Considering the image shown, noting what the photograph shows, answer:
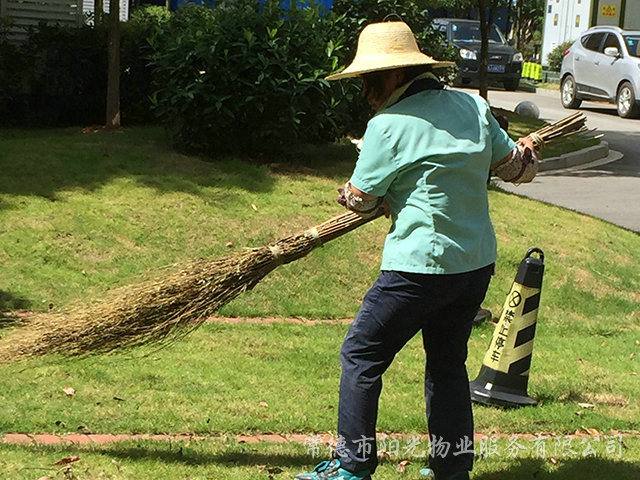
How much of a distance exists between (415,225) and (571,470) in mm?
1505

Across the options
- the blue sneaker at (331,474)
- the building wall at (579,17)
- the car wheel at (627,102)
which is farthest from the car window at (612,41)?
the blue sneaker at (331,474)

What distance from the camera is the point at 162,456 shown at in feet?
14.1

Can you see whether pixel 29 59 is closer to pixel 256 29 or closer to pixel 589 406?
pixel 256 29

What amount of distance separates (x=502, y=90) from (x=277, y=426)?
2430cm

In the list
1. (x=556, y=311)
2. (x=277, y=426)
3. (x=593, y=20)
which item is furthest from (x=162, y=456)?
(x=593, y=20)

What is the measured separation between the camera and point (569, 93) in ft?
77.0

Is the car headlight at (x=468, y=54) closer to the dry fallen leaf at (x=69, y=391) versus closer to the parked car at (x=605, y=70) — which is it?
the parked car at (x=605, y=70)

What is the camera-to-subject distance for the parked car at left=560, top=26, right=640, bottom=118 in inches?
838

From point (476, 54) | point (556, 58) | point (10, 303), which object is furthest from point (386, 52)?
point (556, 58)

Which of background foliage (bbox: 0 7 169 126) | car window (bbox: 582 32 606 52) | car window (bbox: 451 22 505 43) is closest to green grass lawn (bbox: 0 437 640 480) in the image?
background foliage (bbox: 0 7 169 126)

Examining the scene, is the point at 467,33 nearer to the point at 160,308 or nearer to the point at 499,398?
the point at 499,398

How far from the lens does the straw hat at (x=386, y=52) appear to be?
12.4 feet

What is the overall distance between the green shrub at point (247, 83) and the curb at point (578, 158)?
4784 millimetres

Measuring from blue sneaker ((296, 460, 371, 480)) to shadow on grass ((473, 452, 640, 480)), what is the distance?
2.30ft
